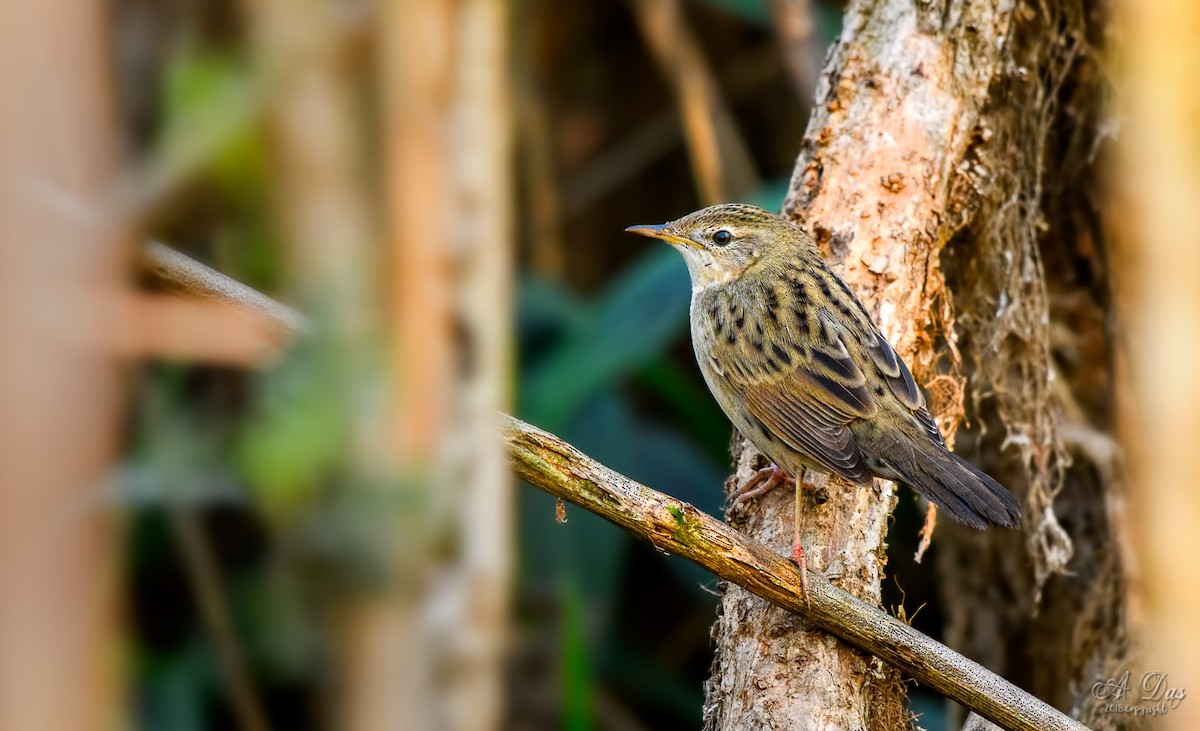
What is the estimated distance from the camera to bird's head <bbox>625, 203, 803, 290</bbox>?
4816mm

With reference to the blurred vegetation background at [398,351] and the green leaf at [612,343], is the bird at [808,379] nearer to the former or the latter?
the blurred vegetation background at [398,351]

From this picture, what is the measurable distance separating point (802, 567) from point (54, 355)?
7.41ft

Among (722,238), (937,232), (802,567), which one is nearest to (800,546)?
(802,567)

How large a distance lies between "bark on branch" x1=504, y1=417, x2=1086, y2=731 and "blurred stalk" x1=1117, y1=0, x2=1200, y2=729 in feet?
1.58

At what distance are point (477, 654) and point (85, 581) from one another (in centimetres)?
66

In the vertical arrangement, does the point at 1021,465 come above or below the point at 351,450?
below

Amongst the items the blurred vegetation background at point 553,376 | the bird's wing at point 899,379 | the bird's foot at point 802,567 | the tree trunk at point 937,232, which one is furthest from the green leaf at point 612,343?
the bird's foot at point 802,567

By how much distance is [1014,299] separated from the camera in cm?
456

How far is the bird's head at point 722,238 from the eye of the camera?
4.82 metres

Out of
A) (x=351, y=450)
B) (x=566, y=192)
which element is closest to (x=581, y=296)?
(x=566, y=192)

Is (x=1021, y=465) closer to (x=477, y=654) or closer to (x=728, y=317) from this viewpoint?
(x=728, y=317)

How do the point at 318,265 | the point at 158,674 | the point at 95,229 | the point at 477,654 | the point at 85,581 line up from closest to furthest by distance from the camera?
the point at 318,265 < the point at 477,654 < the point at 85,581 < the point at 95,229 < the point at 158,674

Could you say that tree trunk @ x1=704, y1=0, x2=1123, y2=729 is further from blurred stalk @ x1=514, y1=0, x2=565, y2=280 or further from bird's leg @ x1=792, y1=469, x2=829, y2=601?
blurred stalk @ x1=514, y1=0, x2=565, y2=280

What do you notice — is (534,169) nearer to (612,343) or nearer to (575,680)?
(612,343)
